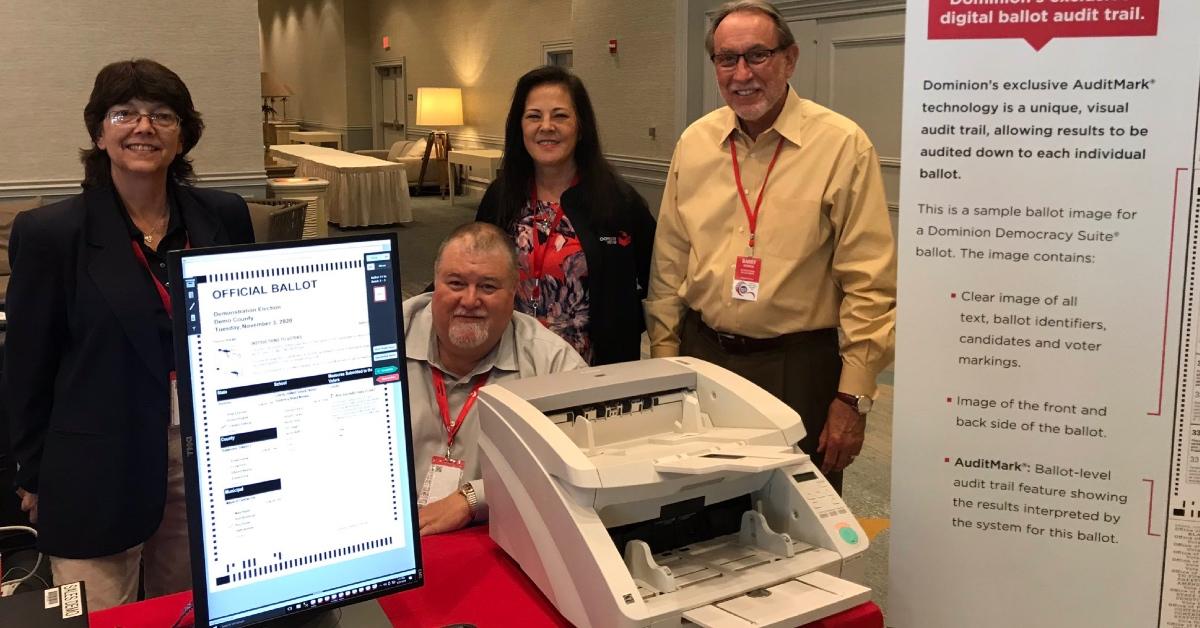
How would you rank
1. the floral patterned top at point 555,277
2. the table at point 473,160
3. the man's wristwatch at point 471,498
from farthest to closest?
the table at point 473,160
the floral patterned top at point 555,277
the man's wristwatch at point 471,498

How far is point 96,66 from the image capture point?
15.6 feet

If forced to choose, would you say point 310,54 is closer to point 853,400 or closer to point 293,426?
point 853,400

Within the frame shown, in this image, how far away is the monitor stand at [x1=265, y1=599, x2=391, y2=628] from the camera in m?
1.31

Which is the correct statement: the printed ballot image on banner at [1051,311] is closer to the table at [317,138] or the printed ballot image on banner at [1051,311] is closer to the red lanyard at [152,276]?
the red lanyard at [152,276]

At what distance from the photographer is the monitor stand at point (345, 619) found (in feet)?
4.31

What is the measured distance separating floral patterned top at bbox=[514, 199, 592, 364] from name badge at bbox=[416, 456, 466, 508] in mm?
631

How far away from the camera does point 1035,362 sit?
1676 millimetres

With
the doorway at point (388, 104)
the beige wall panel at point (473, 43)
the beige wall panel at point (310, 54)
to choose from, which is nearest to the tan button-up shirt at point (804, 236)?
the beige wall panel at point (473, 43)

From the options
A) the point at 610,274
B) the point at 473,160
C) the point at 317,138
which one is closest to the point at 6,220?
the point at 610,274

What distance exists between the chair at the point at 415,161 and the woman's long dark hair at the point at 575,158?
37.4ft

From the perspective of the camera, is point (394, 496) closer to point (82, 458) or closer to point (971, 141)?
point (82, 458)

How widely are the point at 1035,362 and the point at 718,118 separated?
3.33ft

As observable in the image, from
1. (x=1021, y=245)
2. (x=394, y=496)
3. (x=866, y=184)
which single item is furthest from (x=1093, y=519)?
(x=394, y=496)

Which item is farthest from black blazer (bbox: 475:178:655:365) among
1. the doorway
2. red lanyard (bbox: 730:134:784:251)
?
the doorway
